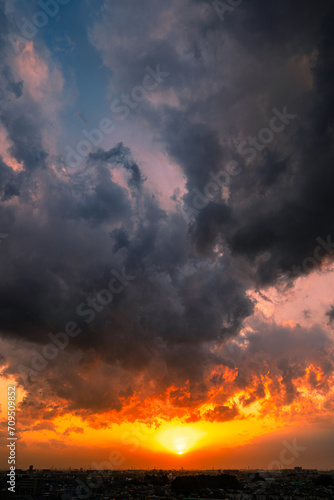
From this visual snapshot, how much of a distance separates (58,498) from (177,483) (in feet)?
153

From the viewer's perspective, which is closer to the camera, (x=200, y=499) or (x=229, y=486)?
(x=200, y=499)

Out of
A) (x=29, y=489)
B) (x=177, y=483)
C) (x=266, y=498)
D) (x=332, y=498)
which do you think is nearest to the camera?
(x=332, y=498)

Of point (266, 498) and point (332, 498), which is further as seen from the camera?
point (266, 498)

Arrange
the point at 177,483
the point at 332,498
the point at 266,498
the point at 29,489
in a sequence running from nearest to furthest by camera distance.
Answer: the point at 332,498
the point at 266,498
the point at 29,489
the point at 177,483

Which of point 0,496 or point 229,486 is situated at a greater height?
point 0,496

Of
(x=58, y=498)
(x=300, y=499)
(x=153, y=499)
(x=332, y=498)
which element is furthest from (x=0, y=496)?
(x=332, y=498)

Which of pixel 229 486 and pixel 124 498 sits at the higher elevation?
pixel 124 498

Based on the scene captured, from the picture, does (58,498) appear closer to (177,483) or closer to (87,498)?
(87,498)

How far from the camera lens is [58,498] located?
296 ft

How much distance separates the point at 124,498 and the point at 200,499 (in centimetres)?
2087

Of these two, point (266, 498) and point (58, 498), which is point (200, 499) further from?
point (58, 498)

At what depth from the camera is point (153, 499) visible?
85.0m

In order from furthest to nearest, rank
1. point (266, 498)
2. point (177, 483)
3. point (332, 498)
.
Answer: point (177, 483) < point (266, 498) < point (332, 498)

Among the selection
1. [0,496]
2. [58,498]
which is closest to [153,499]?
[58,498]
